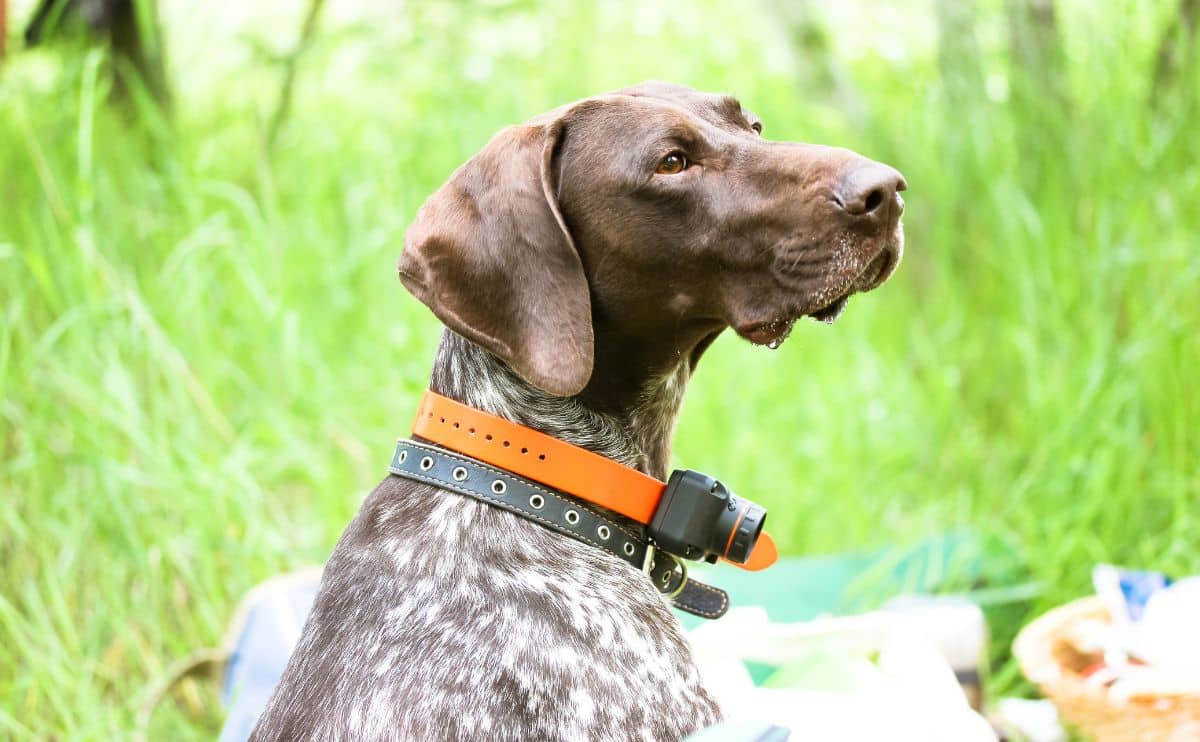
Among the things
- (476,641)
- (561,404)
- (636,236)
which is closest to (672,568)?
(561,404)

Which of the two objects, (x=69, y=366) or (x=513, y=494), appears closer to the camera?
(x=513, y=494)

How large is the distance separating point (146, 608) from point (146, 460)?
0.44m

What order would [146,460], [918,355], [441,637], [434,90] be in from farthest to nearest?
[434,90]
[918,355]
[146,460]
[441,637]

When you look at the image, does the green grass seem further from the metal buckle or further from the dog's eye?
the dog's eye

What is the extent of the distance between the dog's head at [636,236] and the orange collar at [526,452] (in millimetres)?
131

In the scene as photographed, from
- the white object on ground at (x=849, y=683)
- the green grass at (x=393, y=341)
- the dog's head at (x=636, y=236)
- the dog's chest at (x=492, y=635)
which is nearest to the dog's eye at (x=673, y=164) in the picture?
the dog's head at (x=636, y=236)

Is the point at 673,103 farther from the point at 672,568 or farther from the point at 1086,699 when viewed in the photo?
the point at 1086,699

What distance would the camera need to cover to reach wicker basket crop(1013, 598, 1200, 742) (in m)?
2.61

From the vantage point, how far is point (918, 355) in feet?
15.8

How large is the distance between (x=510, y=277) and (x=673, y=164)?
37 cm

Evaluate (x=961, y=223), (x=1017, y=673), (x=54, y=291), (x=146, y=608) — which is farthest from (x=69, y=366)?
(x=961, y=223)

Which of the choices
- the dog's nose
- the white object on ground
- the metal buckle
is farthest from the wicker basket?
the dog's nose

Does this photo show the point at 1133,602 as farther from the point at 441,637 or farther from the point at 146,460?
the point at 146,460

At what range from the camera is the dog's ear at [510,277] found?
2047 mm
